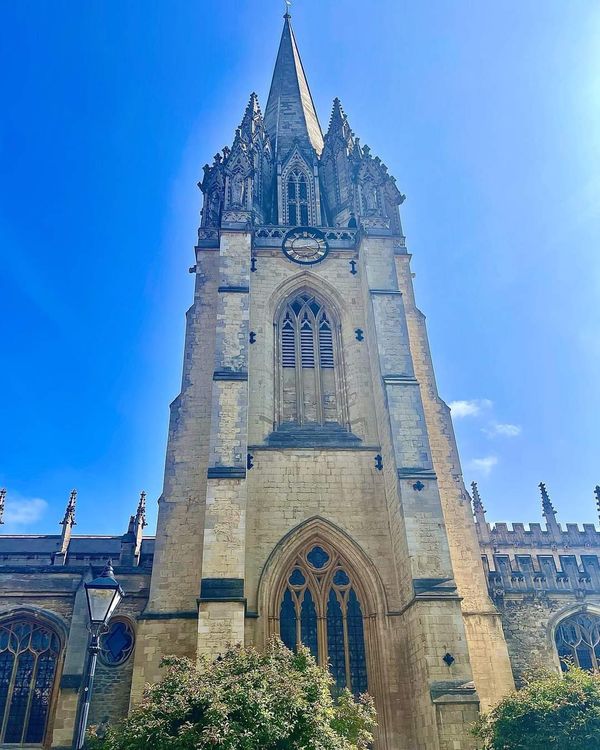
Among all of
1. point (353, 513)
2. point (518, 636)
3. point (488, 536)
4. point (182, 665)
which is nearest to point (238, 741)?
point (182, 665)

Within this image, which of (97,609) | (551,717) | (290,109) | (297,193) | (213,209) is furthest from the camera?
(290,109)

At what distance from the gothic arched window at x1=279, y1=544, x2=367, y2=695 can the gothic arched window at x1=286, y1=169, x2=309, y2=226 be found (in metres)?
14.7

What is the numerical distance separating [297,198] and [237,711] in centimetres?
2186

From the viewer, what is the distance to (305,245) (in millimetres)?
22359

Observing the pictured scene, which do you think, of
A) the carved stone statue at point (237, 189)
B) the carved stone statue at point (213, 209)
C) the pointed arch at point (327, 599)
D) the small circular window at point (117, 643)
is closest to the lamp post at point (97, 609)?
the pointed arch at point (327, 599)

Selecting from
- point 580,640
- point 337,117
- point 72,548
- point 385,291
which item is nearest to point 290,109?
point 337,117

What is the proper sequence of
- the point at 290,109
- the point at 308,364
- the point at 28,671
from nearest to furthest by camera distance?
the point at 28,671 → the point at 308,364 → the point at 290,109

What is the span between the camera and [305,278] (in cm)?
2162

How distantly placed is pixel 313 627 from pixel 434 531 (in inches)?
154

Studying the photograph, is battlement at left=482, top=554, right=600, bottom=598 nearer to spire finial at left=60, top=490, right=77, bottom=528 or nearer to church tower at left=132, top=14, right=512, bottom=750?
church tower at left=132, top=14, right=512, bottom=750

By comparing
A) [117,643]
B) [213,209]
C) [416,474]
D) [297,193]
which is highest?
[297,193]

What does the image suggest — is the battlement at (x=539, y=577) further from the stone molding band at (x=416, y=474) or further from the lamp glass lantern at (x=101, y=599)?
the lamp glass lantern at (x=101, y=599)

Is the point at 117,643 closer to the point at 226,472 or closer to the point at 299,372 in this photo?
the point at 226,472

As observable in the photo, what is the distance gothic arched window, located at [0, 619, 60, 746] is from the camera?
14.7 metres
